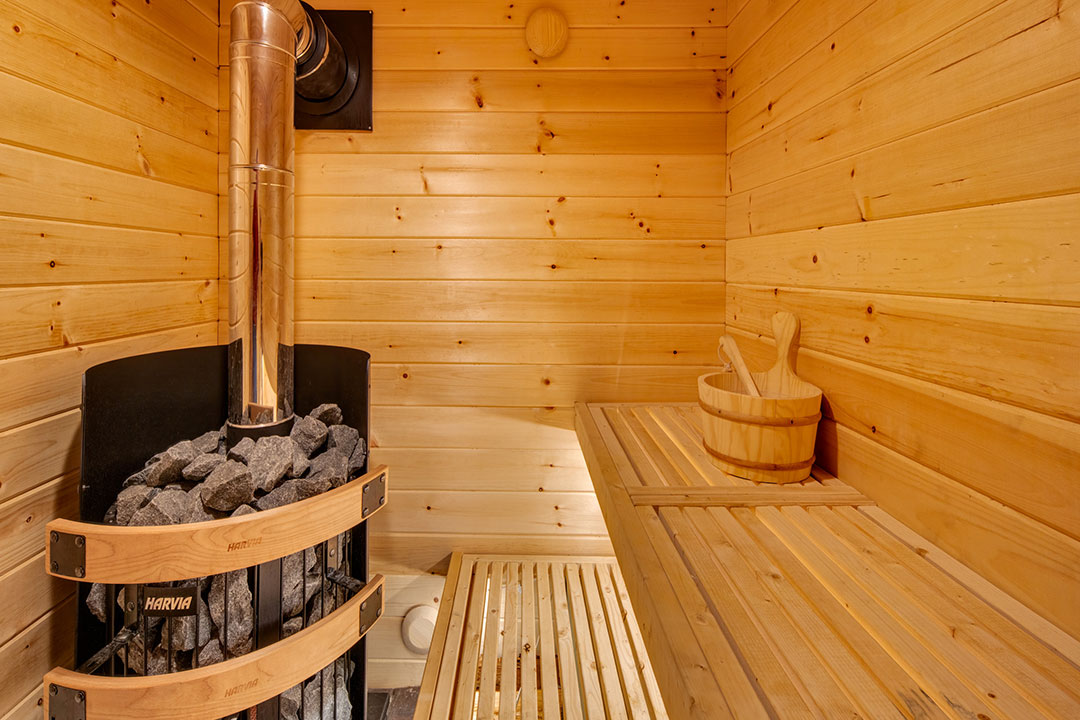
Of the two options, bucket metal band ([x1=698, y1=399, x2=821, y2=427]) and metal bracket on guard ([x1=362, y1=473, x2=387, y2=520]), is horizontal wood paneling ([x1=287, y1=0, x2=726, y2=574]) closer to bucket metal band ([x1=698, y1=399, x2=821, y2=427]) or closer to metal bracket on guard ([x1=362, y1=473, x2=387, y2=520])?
metal bracket on guard ([x1=362, y1=473, x2=387, y2=520])

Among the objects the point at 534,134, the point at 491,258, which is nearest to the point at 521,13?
the point at 534,134

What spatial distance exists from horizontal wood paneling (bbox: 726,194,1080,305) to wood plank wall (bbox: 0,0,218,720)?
1.73 metres

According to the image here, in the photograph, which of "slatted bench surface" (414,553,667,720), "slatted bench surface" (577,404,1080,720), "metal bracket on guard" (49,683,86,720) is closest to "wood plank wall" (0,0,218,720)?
"metal bracket on guard" (49,683,86,720)

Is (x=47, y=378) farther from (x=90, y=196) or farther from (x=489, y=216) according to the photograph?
(x=489, y=216)

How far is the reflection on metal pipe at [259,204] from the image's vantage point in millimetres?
1276

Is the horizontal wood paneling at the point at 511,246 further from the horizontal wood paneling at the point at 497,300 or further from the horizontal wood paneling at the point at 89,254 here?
the horizontal wood paneling at the point at 89,254

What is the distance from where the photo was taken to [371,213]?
194 centimetres

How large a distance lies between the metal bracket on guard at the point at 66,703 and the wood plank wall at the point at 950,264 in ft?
4.62

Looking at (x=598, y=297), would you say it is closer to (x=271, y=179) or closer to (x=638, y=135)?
(x=638, y=135)

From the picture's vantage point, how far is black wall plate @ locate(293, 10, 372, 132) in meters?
1.89

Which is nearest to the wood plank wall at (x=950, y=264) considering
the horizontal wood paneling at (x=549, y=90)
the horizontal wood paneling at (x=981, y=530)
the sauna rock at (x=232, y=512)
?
the horizontal wood paneling at (x=981, y=530)

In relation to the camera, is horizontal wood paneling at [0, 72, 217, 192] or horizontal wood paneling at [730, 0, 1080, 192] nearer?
horizontal wood paneling at [730, 0, 1080, 192]

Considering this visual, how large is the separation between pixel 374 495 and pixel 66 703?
0.58 m

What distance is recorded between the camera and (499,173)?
193 centimetres
